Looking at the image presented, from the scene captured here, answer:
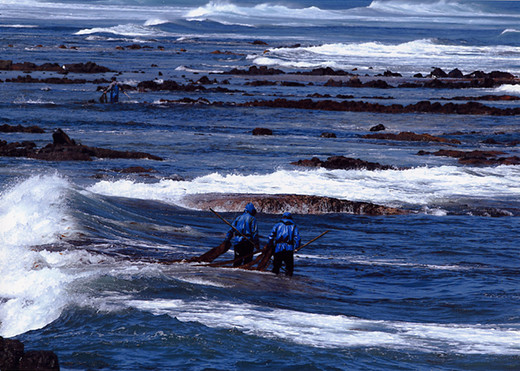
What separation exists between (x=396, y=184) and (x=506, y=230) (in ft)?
17.4

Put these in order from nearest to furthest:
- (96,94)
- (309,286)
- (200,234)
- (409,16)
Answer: (309,286)
(200,234)
(96,94)
(409,16)

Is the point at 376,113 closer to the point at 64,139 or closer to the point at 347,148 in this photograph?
the point at 347,148

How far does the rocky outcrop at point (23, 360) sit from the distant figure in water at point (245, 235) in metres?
6.24

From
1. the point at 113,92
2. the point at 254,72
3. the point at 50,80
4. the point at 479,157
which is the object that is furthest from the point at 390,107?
the point at 50,80

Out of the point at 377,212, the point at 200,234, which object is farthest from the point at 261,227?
the point at 377,212

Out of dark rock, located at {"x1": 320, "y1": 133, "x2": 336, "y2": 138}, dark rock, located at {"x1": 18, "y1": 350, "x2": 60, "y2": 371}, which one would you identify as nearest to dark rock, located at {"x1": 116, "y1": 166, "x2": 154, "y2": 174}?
dark rock, located at {"x1": 320, "y1": 133, "x2": 336, "y2": 138}

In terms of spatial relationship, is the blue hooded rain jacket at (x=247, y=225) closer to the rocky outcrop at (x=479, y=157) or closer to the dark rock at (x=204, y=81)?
the rocky outcrop at (x=479, y=157)

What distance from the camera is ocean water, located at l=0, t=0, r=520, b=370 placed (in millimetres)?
9891

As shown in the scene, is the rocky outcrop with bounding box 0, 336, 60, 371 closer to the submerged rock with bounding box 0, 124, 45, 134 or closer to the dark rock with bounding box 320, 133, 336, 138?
the submerged rock with bounding box 0, 124, 45, 134

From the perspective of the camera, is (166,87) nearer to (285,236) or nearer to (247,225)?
(247,225)

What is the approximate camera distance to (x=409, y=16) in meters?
192

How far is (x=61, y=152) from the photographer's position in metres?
26.6

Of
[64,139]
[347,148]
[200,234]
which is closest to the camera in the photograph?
[200,234]

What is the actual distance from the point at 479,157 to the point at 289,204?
1034 centimetres
